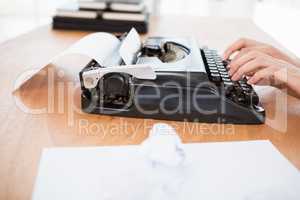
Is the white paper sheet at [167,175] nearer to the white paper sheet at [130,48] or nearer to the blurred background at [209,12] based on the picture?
the white paper sheet at [130,48]

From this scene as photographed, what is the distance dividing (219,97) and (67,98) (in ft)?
1.02

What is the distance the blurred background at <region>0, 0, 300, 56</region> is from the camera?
242 cm

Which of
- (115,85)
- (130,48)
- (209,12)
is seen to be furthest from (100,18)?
(209,12)

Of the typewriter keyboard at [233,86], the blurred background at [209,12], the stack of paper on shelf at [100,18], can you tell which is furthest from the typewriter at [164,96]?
the blurred background at [209,12]

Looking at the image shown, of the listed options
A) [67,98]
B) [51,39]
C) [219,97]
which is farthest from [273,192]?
[51,39]

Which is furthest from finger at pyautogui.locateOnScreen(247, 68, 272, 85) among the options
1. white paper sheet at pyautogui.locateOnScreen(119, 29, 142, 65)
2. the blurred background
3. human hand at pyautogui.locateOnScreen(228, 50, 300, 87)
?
the blurred background

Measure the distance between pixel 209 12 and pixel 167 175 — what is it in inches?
105

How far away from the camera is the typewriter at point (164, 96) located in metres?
0.58

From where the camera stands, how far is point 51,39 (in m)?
1.15

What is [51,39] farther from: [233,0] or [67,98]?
[233,0]

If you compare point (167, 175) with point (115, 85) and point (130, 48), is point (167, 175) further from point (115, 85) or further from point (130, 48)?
point (130, 48)

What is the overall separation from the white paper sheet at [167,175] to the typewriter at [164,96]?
0.08m

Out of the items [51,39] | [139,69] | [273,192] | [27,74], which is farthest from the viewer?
[51,39]

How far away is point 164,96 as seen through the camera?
0.58 m
